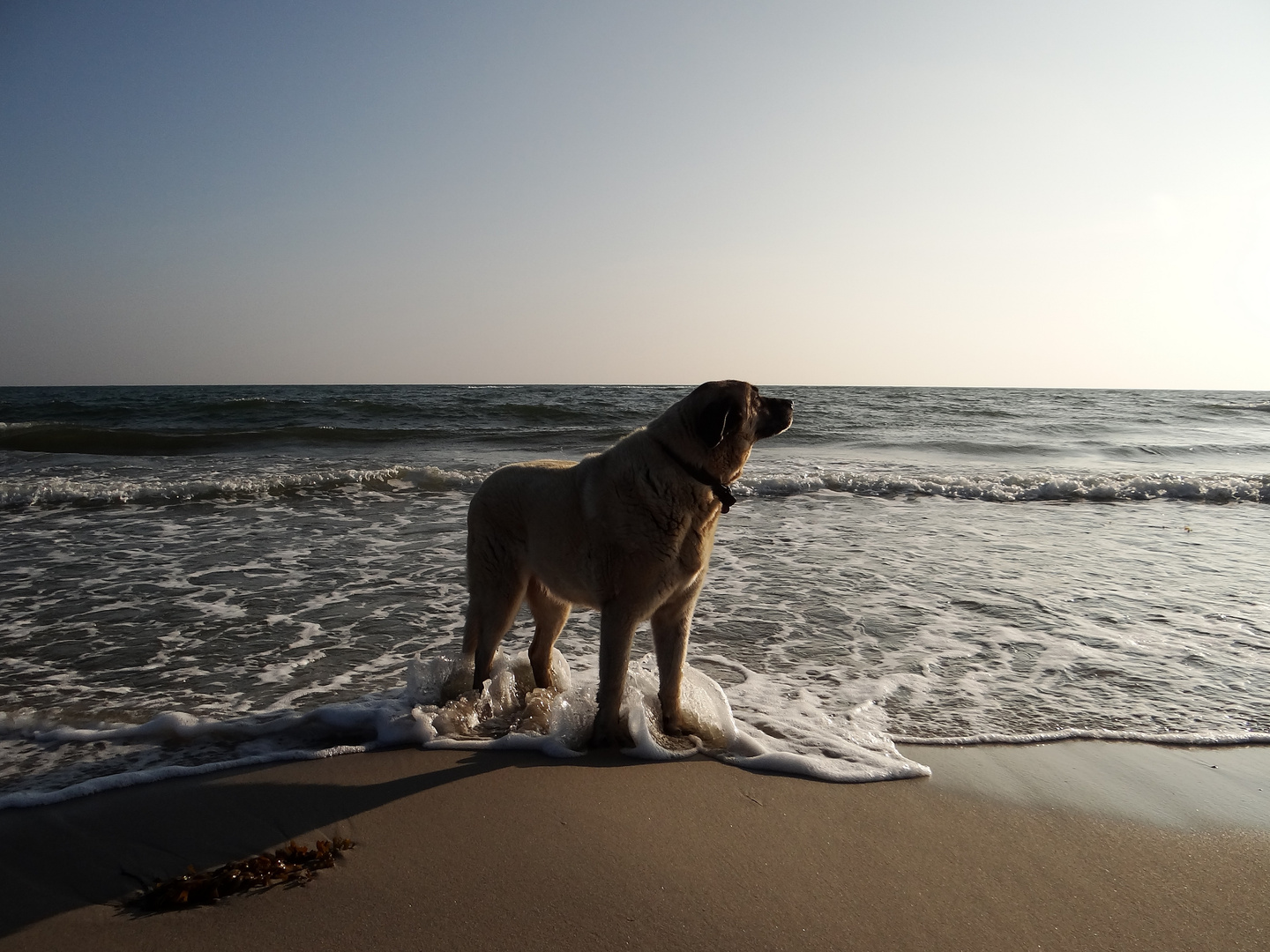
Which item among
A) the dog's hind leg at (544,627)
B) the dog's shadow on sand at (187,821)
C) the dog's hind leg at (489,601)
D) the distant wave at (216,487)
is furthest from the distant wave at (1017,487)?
the dog's shadow on sand at (187,821)

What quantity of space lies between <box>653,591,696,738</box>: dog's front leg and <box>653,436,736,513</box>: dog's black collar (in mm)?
586

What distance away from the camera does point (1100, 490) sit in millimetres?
13992

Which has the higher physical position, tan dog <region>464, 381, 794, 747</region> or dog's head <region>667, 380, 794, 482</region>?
dog's head <region>667, 380, 794, 482</region>

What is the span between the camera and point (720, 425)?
11.6 ft

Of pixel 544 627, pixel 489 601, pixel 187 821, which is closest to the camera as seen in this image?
pixel 187 821

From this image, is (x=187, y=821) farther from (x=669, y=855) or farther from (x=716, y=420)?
(x=716, y=420)

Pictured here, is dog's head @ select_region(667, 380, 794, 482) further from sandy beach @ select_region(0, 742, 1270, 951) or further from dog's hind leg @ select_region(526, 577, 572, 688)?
sandy beach @ select_region(0, 742, 1270, 951)

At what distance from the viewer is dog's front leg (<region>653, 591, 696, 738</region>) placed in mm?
3941

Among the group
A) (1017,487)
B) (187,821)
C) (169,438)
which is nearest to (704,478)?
(187,821)

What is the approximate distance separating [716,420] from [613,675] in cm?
143

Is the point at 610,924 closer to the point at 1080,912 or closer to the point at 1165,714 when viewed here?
the point at 1080,912

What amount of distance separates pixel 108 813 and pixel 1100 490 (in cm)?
1564

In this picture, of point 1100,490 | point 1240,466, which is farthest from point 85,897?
point 1240,466

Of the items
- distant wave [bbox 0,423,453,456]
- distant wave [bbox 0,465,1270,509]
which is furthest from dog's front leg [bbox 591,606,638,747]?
distant wave [bbox 0,423,453,456]
